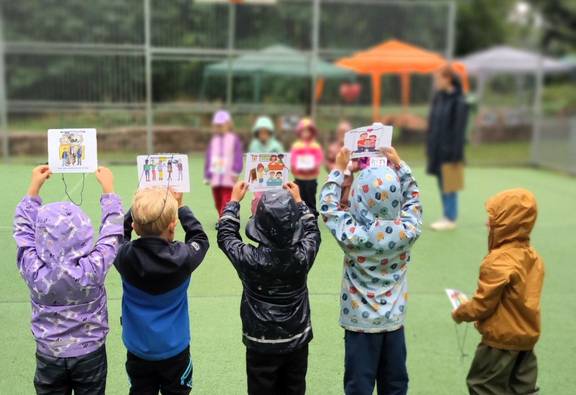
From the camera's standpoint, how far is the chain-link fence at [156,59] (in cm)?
1136

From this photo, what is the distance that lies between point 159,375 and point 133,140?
216 inches

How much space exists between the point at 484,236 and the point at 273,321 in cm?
476

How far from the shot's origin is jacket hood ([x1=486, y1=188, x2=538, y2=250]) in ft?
9.77

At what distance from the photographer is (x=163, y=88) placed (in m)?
11.6

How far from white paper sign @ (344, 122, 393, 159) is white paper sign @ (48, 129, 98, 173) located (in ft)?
4.10

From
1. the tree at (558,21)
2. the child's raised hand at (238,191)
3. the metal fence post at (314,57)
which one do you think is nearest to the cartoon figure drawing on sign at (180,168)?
the child's raised hand at (238,191)

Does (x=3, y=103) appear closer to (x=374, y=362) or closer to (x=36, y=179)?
(x=36, y=179)

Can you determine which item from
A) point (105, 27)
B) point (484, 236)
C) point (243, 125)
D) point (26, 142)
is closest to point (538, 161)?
point (243, 125)

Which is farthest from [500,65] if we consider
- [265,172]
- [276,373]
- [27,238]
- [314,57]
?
[27,238]

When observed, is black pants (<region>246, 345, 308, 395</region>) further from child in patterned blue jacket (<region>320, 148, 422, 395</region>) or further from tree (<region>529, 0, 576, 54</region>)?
tree (<region>529, 0, 576, 54</region>)

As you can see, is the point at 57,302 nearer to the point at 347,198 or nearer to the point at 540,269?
the point at 347,198

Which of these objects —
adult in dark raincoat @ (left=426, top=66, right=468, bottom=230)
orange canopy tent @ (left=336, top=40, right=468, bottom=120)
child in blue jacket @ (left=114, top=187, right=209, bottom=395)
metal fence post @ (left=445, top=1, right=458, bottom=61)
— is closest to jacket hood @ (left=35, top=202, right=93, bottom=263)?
child in blue jacket @ (left=114, top=187, right=209, bottom=395)

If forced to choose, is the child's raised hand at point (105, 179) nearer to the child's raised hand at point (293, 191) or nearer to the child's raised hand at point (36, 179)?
the child's raised hand at point (36, 179)

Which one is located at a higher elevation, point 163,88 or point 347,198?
point 163,88
